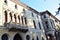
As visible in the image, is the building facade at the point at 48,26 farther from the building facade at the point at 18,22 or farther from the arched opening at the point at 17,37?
the arched opening at the point at 17,37

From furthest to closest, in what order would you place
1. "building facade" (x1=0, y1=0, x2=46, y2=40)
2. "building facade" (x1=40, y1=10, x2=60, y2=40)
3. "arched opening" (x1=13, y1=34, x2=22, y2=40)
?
"building facade" (x1=40, y1=10, x2=60, y2=40), "arched opening" (x1=13, y1=34, x2=22, y2=40), "building facade" (x1=0, y1=0, x2=46, y2=40)

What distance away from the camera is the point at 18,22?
68.7 ft

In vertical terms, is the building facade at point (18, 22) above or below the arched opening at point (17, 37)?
above

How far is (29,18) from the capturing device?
79.3 ft

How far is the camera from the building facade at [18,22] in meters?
17.7

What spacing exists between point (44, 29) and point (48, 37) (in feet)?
6.13


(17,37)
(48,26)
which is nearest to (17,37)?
(17,37)

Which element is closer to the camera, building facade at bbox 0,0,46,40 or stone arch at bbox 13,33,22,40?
building facade at bbox 0,0,46,40

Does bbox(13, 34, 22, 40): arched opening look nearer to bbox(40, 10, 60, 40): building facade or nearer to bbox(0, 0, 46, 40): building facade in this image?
bbox(0, 0, 46, 40): building facade

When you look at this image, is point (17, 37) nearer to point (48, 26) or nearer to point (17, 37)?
point (17, 37)

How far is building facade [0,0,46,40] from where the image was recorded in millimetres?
17692

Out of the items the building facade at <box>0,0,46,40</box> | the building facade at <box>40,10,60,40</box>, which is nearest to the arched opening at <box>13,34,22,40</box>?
the building facade at <box>0,0,46,40</box>

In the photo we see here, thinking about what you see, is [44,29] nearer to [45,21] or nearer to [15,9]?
[45,21]

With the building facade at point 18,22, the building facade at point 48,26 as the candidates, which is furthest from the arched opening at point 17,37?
the building facade at point 48,26
